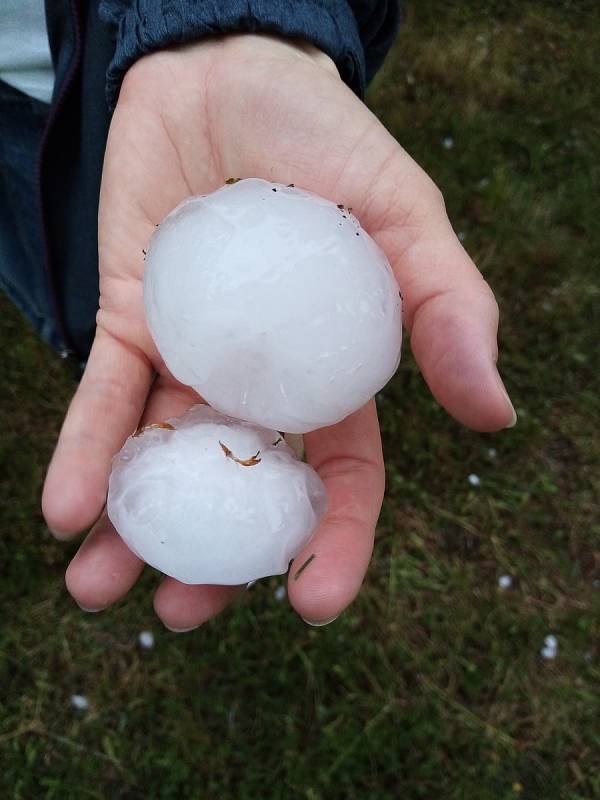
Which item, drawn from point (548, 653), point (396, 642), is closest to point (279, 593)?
point (396, 642)

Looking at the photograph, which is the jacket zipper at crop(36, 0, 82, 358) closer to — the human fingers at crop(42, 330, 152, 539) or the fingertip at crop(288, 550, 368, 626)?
the human fingers at crop(42, 330, 152, 539)

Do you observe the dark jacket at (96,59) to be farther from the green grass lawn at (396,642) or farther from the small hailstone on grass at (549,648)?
the small hailstone on grass at (549,648)

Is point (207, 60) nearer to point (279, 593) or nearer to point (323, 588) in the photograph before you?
point (323, 588)

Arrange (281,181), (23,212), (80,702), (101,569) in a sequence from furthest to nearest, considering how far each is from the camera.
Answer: (80,702) < (23,212) < (281,181) < (101,569)

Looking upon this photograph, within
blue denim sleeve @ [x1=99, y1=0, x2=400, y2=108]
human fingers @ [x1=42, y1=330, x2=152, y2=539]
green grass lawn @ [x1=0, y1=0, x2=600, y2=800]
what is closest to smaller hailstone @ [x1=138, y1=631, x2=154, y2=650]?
green grass lawn @ [x1=0, y1=0, x2=600, y2=800]

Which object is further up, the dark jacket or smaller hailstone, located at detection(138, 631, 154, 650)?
the dark jacket

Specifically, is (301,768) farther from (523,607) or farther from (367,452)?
(367,452)
